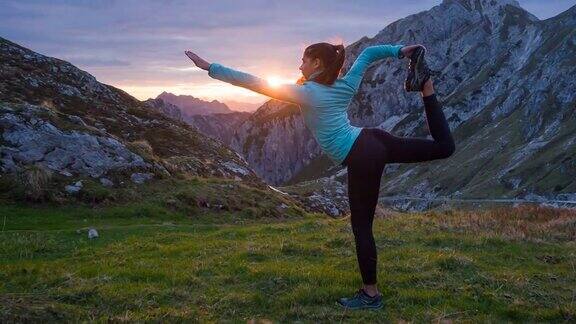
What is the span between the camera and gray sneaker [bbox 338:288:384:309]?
7906 mm

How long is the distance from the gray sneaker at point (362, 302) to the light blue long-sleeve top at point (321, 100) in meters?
2.06

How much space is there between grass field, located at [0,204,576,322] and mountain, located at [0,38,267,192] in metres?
14.0

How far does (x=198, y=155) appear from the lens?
48375 millimetres

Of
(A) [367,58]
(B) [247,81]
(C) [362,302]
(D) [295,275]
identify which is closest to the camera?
(B) [247,81]

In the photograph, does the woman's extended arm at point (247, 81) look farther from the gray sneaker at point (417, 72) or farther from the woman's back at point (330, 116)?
the gray sneaker at point (417, 72)

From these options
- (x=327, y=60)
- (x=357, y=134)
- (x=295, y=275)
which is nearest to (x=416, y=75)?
(x=357, y=134)

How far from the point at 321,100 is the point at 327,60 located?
0.62 meters

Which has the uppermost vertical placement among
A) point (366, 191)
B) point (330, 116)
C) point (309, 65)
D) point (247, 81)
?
point (309, 65)

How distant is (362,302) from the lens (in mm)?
7938

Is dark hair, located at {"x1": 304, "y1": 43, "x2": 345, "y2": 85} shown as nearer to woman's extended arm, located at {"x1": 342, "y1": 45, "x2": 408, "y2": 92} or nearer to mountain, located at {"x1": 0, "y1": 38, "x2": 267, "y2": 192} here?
woman's extended arm, located at {"x1": 342, "y1": 45, "x2": 408, "y2": 92}

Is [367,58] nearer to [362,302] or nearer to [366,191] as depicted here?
[366,191]

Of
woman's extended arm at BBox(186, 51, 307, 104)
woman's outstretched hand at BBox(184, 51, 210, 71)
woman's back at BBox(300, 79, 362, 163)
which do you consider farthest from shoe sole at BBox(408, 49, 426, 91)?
woman's outstretched hand at BBox(184, 51, 210, 71)

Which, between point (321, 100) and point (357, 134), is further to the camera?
point (357, 134)

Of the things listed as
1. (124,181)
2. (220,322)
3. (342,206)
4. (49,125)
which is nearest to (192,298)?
(220,322)
